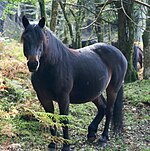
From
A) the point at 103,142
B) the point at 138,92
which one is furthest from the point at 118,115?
the point at 138,92

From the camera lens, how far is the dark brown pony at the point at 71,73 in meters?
3.68

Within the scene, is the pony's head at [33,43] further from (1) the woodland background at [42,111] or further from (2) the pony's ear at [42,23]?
(1) the woodland background at [42,111]

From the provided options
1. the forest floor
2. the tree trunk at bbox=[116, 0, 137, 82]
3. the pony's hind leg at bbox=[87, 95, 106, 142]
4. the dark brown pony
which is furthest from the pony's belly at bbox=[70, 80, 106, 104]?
the tree trunk at bbox=[116, 0, 137, 82]

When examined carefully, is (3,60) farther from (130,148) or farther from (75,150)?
(130,148)

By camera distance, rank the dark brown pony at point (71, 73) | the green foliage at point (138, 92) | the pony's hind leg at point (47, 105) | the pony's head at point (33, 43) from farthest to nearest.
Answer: the green foliage at point (138, 92) → the pony's hind leg at point (47, 105) → the dark brown pony at point (71, 73) → the pony's head at point (33, 43)

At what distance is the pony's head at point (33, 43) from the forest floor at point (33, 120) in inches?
25.4

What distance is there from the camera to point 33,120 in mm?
5324

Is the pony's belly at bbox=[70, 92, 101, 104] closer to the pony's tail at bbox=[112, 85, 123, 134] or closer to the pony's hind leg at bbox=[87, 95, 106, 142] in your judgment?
the pony's hind leg at bbox=[87, 95, 106, 142]

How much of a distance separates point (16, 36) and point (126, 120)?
6201 mm

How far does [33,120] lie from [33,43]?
2.10 metres

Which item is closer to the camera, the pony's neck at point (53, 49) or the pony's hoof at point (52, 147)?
the pony's neck at point (53, 49)

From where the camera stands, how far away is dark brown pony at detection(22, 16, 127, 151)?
368 centimetres

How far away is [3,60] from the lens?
6.09 m

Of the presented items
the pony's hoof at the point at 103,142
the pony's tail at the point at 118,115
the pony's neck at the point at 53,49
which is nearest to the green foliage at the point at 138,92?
the pony's tail at the point at 118,115
